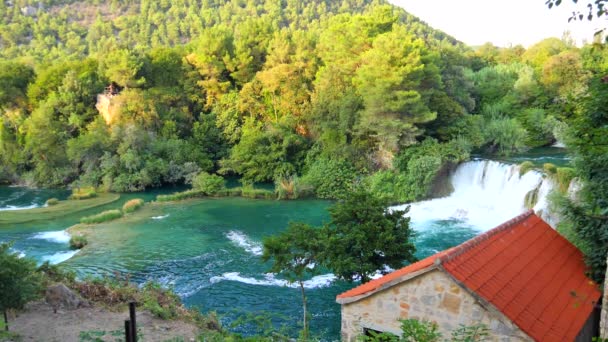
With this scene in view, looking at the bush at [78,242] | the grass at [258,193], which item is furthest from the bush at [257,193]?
the bush at [78,242]

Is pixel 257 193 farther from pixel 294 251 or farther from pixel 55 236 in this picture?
pixel 294 251

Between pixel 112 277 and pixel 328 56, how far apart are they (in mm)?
21585

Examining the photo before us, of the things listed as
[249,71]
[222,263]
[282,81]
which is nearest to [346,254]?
[222,263]

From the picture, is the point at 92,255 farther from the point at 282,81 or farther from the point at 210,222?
the point at 282,81

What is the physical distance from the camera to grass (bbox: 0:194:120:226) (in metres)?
22.9

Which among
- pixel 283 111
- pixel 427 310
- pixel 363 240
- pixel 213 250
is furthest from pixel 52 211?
pixel 427 310

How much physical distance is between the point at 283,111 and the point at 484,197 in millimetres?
Answer: 16051

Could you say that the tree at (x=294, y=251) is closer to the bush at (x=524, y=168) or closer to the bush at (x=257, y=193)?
the bush at (x=524, y=168)

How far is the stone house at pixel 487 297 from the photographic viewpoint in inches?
253

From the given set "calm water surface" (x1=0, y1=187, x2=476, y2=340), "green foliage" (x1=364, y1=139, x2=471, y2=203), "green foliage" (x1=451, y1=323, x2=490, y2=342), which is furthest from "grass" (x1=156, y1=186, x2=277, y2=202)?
"green foliage" (x1=451, y1=323, x2=490, y2=342)

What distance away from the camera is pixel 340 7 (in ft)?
251

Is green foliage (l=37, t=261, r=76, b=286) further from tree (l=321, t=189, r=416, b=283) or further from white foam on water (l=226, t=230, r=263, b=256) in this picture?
white foam on water (l=226, t=230, r=263, b=256)

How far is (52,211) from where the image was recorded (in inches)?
969

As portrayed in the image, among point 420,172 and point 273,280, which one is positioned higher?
point 420,172
